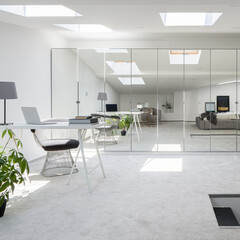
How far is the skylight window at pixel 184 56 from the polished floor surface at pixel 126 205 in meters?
2.27

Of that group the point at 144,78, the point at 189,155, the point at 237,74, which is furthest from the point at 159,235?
the point at 237,74

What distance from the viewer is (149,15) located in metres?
4.48

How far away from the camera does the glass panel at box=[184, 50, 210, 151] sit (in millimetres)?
5980

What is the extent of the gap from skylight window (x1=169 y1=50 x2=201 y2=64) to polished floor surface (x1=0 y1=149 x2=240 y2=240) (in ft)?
7.44

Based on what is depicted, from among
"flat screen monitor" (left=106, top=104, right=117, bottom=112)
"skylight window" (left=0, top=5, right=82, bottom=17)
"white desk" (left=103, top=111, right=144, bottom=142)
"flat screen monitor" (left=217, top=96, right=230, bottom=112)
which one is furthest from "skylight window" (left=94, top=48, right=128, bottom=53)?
"flat screen monitor" (left=217, top=96, right=230, bottom=112)

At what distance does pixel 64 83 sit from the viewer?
6.19 meters

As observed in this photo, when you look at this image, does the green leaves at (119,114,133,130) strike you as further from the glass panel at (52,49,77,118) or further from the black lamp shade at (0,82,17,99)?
the black lamp shade at (0,82,17,99)

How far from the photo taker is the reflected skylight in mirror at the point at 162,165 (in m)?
4.69

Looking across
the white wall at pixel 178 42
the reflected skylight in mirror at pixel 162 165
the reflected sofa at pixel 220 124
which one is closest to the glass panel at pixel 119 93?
the white wall at pixel 178 42

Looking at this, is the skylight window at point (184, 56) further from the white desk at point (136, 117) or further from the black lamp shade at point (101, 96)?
the black lamp shade at point (101, 96)

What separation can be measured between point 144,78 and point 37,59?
2232mm

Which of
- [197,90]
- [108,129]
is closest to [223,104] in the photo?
[197,90]

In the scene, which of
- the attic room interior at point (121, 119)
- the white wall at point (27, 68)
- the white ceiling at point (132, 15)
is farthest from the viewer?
the white wall at point (27, 68)

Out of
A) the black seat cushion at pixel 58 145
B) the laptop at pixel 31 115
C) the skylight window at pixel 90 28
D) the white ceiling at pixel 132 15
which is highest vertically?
the skylight window at pixel 90 28
